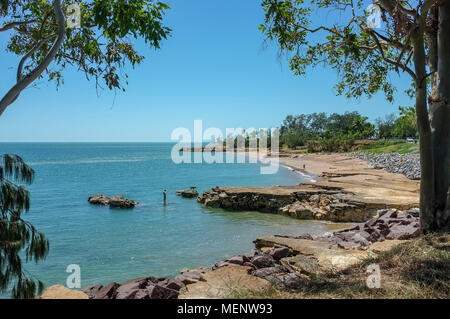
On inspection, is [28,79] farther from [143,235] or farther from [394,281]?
[143,235]

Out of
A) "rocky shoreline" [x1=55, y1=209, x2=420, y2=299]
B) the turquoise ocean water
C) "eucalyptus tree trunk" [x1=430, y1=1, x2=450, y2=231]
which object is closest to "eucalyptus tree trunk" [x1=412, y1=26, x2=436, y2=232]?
"eucalyptus tree trunk" [x1=430, y1=1, x2=450, y2=231]

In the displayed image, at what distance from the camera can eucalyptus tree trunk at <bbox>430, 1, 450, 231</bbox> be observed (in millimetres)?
7500

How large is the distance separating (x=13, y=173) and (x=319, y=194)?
2241 cm

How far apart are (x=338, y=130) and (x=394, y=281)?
13117 centimetres

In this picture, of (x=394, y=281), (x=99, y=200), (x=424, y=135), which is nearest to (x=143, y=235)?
(x=99, y=200)

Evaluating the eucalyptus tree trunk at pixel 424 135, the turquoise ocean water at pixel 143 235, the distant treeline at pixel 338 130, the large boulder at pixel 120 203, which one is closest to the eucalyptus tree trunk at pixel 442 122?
the eucalyptus tree trunk at pixel 424 135

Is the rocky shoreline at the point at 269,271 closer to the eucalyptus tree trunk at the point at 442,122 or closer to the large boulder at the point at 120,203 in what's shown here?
the eucalyptus tree trunk at the point at 442,122

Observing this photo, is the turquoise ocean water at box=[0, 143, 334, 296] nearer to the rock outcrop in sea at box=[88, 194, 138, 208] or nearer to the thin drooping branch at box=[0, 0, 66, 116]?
the rock outcrop in sea at box=[88, 194, 138, 208]

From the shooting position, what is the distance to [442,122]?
7629mm

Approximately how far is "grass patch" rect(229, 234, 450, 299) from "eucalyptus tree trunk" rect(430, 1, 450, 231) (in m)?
1.57

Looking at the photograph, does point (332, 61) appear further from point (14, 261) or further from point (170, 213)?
point (170, 213)

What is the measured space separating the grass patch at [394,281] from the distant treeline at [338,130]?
6419cm

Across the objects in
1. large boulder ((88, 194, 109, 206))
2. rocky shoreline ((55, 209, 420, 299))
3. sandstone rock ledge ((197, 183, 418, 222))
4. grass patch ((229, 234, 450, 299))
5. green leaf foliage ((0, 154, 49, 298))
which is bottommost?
large boulder ((88, 194, 109, 206))

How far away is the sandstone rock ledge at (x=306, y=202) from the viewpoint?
19.5 meters
